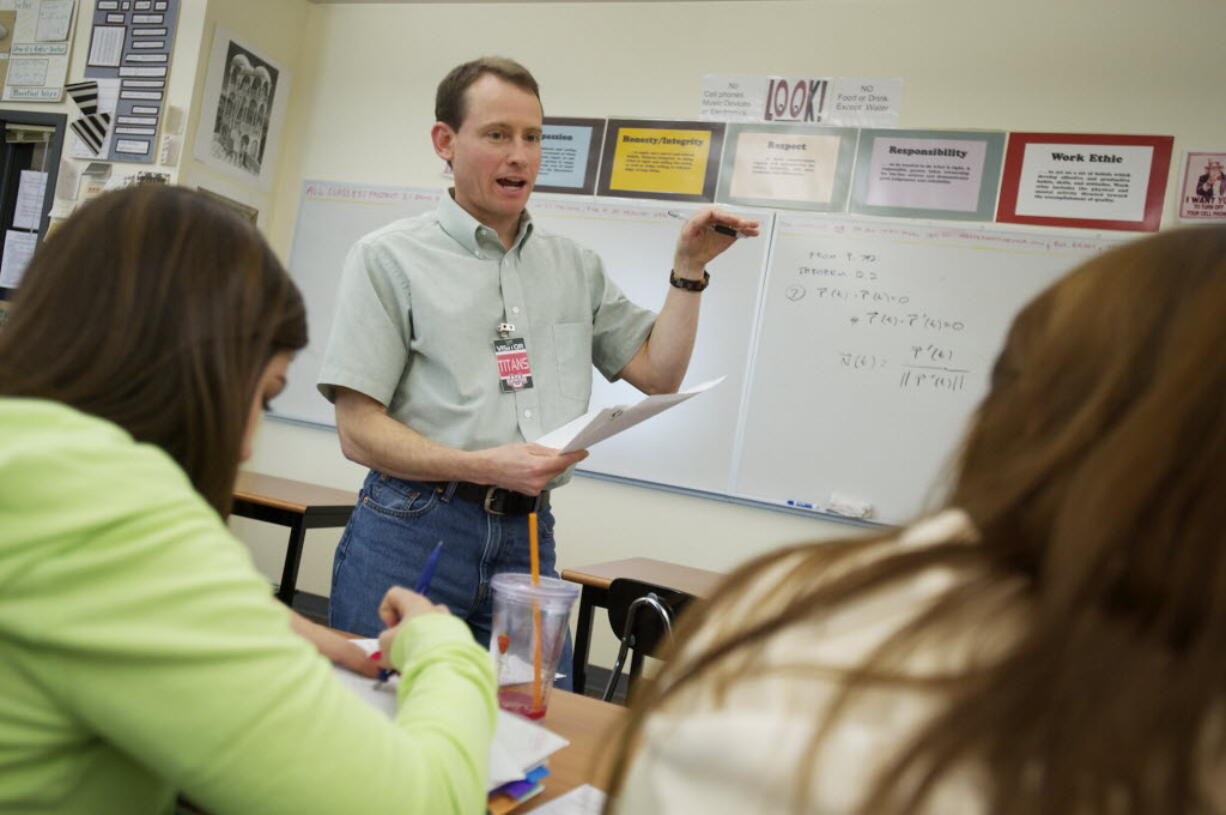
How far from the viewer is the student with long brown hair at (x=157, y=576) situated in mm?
619

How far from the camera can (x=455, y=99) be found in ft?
6.18

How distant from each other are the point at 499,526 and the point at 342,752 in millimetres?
984

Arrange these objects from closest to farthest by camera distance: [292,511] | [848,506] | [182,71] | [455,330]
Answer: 1. [455,330]
2. [292,511]
3. [848,506]
4. [182,71]

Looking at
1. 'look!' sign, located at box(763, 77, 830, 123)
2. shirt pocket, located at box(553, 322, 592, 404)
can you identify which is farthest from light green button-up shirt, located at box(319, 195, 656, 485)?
'look!' sign, located at box(763, 77, 830, 123)

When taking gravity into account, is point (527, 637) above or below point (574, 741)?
above

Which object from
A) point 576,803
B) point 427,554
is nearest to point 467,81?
point 427,554

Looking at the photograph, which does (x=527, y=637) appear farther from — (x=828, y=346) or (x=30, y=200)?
(x=30, y=200)

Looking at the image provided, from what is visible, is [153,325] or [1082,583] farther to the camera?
[153,325]

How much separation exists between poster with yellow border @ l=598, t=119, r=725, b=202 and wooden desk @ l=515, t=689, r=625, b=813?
3041mm

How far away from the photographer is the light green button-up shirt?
172 cm

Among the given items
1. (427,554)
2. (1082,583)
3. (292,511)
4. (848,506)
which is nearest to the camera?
(1082,583)

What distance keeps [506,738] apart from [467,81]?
1.31 m

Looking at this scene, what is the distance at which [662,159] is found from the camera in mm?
4082

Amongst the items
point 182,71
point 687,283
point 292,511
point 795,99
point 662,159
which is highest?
point 795,99
